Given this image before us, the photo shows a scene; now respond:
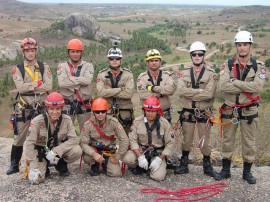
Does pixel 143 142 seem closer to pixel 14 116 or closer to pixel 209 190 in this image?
pixel 209 190

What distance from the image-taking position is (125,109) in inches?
344

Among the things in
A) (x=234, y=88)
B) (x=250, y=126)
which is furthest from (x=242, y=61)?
(x=250, y=126)

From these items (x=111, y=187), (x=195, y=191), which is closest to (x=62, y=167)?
(x=111, y=187)

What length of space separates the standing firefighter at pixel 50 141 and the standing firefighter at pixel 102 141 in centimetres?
31

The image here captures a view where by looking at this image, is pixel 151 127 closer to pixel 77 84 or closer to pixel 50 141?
pixel 77 84

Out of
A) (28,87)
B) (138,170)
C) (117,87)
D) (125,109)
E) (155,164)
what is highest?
(28,87)

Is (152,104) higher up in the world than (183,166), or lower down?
higher up

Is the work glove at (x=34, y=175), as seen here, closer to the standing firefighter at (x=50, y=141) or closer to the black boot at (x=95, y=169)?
the standing firefighter at (x=50, y=141)

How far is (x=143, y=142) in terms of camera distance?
8.18m

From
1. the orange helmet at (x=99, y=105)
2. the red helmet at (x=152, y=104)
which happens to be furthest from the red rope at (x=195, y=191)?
the orange helmet at (x=99, y=105)

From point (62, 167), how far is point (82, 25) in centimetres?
3930

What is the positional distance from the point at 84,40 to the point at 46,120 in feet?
117

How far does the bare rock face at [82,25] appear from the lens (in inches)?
1754

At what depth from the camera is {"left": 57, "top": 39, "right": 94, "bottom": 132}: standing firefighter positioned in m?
8.30
